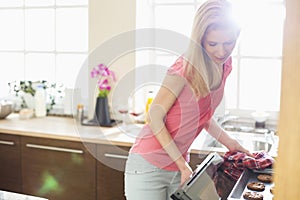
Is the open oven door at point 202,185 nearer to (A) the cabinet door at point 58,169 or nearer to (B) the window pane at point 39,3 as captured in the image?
(A) the cabinet door at point 58,169

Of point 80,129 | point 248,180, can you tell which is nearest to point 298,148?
point 248,180

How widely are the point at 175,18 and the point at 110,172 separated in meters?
1.19

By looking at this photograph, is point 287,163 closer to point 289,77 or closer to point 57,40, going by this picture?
point 289,77

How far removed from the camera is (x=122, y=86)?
9.59 ft

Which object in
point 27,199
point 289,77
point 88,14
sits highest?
point 88,14

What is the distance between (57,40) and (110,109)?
807mm

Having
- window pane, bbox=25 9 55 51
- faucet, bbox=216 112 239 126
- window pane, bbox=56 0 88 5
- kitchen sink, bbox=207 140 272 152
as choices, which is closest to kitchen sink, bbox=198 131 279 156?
kitchen sink, bbox=207 140 272 152

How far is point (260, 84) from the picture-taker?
283 cm

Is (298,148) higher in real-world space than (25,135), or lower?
higher

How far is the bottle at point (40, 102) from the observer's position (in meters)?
3.10

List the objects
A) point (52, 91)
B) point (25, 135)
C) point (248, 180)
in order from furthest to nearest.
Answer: point (52, 91) < point (25, 135) < point (248, 180)

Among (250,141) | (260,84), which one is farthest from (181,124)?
(260,84)

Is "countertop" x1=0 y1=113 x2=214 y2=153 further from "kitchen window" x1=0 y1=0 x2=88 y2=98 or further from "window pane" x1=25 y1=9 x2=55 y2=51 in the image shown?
"window pane" x1=25 y1=9 x2=55 y2=51

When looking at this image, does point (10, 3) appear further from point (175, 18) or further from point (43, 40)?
point (175, 18)
